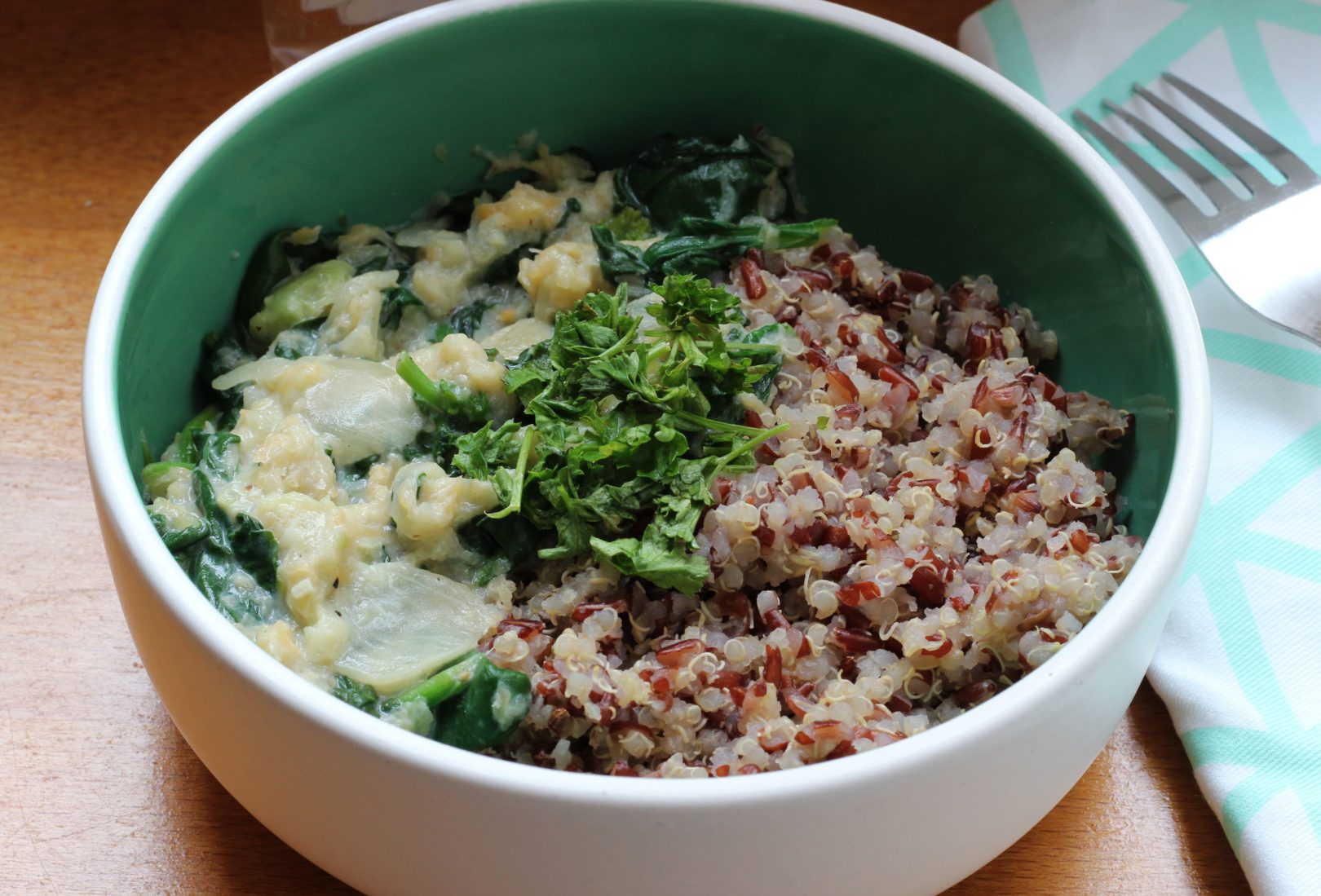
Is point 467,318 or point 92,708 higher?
point 467,318

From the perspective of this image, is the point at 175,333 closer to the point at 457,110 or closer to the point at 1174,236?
the point at 457,110

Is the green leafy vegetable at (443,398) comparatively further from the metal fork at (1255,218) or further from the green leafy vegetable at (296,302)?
the metal fork at (1255,218)

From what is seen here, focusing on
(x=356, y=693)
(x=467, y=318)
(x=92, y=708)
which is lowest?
(x=92, y=708)

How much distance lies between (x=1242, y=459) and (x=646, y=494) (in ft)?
3.85

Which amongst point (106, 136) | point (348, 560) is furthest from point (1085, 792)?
point (106, 136)

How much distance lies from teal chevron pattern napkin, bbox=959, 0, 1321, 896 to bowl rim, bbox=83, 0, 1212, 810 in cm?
49

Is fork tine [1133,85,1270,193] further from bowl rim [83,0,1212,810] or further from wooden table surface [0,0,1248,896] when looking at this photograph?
wooden table surface [0,0,1248,896]

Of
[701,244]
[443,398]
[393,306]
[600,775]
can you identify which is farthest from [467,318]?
[600,775]

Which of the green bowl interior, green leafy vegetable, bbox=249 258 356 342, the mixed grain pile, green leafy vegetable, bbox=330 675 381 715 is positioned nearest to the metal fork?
the green bowl interior

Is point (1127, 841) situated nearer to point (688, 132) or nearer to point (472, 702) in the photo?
point (472, 702)

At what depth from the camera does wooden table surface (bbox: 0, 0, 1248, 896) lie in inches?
76.5

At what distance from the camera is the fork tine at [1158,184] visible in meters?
2.60

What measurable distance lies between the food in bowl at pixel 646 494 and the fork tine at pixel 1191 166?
0.55m

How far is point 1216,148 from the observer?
2.67 m
